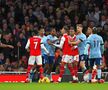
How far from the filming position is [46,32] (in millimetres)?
23672

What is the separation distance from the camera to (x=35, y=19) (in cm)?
2578

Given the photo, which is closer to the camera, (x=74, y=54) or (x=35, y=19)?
(x=74, y=54)

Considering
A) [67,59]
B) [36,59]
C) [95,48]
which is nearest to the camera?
[95,48]

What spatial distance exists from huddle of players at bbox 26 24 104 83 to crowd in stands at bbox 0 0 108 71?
255 cm

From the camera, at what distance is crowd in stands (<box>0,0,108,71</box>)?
23719 mm

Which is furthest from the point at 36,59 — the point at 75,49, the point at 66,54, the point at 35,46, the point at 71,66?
the point at 75,49

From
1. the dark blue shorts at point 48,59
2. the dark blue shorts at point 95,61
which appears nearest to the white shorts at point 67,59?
the dark blue shorts at point 95,61

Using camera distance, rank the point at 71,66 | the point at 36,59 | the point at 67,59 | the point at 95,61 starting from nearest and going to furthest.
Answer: the point at 95,61
the point at 67,59
the point at 71,66
the point at 36,59

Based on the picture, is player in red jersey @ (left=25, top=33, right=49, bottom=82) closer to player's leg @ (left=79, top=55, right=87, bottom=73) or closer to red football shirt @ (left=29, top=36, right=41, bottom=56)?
red football shirt @ (left=29, top=36, right=41, bottom=56)

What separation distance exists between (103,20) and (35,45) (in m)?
5.05

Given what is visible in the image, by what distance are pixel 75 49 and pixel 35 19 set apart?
5663 mm

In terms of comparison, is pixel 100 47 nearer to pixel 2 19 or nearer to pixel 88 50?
pixel 88 50

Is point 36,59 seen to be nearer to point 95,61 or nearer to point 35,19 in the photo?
point 95,61

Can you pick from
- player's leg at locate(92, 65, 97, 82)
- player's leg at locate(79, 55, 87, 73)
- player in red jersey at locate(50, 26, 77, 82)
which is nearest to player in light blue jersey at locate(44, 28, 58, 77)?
player's leg at locate(79, 55, 87, 73)
